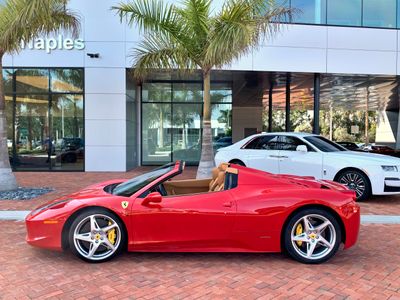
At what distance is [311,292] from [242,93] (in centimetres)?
1725

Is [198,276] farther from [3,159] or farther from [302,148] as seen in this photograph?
[3,159]

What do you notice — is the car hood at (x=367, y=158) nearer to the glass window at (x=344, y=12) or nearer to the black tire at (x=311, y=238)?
the black tire at (x=311, y=238)

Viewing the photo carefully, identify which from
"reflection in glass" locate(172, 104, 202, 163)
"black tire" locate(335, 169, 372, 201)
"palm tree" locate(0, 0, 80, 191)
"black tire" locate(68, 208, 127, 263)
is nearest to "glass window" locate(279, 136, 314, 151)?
"black tire" locate(335, 169, 372, 201)

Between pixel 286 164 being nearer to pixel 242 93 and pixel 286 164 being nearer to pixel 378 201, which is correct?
A: pixel 378 201

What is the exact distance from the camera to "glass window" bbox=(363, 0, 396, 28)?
45.0 feet

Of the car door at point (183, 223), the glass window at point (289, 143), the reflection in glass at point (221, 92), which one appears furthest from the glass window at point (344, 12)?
the car door at point (183, 223)

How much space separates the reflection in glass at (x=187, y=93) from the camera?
17.0 meters

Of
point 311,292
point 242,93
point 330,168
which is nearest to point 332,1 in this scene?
point 242,93

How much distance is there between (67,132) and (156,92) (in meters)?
4.94

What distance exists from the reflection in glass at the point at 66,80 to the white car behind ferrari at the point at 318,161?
271 inches

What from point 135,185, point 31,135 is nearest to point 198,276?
point 135,185

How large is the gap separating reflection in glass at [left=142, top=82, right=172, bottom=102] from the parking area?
41.3 ft

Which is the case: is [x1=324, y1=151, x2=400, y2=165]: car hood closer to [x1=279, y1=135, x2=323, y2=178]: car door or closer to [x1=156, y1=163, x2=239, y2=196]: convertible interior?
[x1=279, y1=135, x2=323, y2=178]: car door

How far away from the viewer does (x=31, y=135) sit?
13.8m
